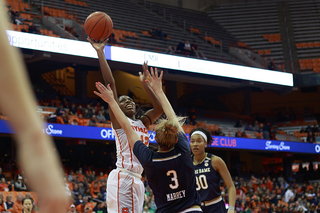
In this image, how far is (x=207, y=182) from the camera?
4.89 metres

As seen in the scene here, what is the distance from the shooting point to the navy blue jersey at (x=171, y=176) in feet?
10.6

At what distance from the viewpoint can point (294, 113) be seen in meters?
30.2

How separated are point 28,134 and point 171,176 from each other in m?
2.49

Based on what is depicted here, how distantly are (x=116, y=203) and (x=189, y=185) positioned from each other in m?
1.09

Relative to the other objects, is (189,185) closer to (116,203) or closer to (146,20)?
(116,203)

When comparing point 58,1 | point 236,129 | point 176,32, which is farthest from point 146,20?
point 236,129

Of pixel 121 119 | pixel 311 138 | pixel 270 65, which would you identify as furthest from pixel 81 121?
pixel 311 138

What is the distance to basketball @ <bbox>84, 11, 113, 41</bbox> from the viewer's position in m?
4.70

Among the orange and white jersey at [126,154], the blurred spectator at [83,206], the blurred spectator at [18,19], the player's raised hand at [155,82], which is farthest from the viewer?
the blurred spectator at [18,19]

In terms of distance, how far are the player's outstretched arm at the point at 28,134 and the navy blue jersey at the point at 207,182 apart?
4.21 m

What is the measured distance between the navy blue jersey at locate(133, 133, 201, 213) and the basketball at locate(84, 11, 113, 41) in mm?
1879

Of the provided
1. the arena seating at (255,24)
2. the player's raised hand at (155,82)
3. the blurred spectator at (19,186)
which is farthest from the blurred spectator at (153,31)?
the player's raised hand at (155,82)

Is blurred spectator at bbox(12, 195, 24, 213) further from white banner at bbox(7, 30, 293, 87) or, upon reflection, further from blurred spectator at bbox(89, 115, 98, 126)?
blurred spectator at bbox(89, 115, 98, 126)

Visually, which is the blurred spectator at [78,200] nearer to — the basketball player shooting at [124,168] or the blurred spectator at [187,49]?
the basketball player shooting at [124,168]
